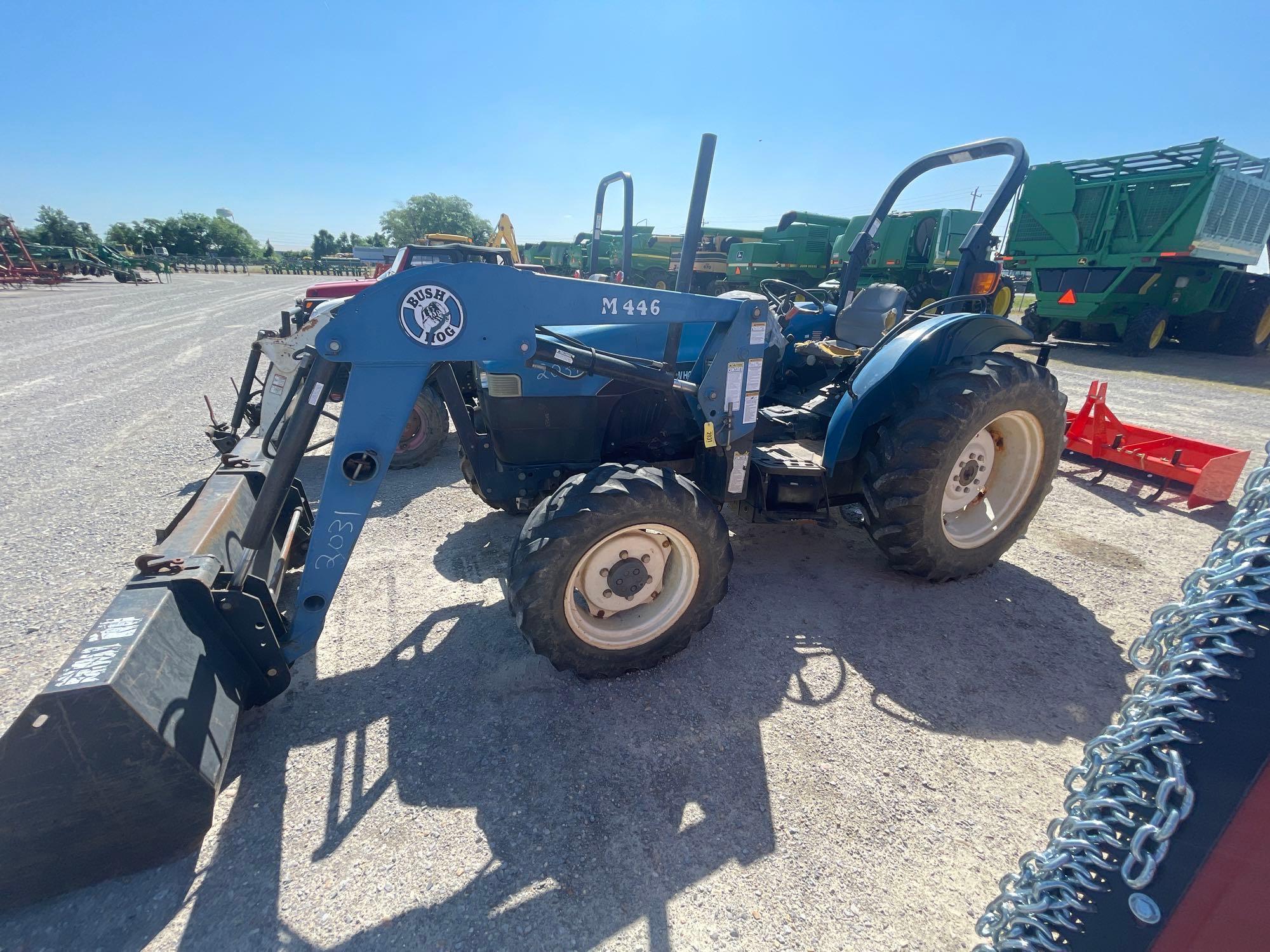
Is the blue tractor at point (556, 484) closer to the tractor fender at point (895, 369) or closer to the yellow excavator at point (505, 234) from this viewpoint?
the tractor fender at point (895, 369)

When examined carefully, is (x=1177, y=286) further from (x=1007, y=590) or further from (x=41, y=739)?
(x=41, y=739)

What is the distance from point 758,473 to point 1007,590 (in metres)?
1.57

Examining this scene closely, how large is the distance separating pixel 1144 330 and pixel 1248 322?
92.4 inches

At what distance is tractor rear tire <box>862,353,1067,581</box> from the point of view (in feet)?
9.59

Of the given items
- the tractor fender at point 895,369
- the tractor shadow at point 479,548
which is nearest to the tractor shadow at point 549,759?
the tractor shadow at point 479,548

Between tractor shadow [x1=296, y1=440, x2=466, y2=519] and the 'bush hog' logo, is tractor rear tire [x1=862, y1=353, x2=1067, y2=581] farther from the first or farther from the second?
tractor shadow [x1=296, y1=440, x2=466, y2=519]

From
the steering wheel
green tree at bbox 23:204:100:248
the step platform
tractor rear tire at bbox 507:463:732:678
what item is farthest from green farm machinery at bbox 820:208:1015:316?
green tree at bbox 23:204:100:248

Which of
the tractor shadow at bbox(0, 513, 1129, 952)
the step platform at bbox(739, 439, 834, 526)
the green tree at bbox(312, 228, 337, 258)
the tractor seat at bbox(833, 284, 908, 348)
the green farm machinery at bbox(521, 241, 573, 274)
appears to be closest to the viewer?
the tractor shadow at bbox(0, 513, 1129, 952)

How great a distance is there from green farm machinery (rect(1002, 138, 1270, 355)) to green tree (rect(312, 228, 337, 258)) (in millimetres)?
88380

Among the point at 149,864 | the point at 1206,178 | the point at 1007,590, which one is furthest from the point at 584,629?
the point at 1206,178

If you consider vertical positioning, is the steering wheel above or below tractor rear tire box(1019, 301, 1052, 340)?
above

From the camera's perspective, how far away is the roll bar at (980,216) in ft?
10.9

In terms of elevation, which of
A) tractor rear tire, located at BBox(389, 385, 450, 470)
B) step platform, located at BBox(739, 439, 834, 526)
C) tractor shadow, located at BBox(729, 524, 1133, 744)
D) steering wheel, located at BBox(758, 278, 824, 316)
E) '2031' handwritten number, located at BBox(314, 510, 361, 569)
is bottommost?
tractor shadow, located at BBox(729, 524, 1133, 744)

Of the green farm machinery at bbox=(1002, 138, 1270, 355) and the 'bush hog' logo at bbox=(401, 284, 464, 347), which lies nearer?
the 'bush hog' logo at bbox=(401, 284, 464, 347)
